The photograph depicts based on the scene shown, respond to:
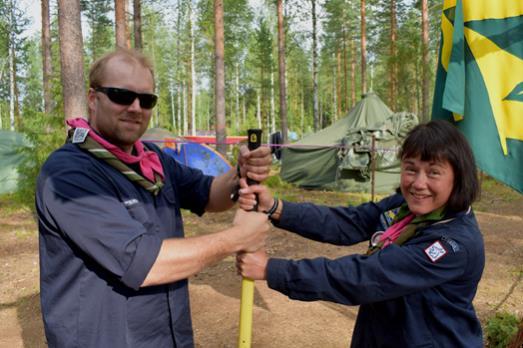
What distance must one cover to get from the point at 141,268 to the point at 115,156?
556 mm

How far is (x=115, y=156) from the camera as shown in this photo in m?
1.83

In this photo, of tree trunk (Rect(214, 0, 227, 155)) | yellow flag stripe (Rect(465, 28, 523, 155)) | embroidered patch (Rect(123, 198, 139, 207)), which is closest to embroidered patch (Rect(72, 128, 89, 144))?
embroidered patch (Rect(123, 198, 139, 207))

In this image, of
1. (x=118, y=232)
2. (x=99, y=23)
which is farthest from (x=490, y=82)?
(x=99, y=23)

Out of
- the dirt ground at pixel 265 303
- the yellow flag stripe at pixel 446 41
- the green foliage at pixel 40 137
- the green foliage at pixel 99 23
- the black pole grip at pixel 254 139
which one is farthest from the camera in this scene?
the green foliage at pixel 99 23

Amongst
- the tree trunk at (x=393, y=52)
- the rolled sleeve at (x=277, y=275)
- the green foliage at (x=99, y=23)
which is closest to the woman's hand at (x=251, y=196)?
the rolled sleeve at (x=277, y=275)

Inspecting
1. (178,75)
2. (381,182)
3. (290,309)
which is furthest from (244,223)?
(178,75)

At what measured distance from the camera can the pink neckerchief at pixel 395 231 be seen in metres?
1.82

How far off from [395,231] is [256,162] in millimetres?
717

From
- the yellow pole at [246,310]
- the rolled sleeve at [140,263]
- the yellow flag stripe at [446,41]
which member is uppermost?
the yellow flag stripe at [446,41]

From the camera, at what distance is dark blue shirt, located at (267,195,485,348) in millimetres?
1608

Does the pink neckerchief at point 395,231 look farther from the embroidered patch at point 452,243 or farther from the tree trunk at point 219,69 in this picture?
the tree trunk at point 219,69

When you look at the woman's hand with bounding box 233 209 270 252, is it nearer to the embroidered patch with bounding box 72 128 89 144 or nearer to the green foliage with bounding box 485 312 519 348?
the embroidered patch with bounding box 72 128 89 144

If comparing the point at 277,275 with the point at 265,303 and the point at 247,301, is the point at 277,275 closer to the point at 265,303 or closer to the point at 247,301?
the point at 247,301

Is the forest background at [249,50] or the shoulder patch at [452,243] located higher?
the forest background at [249,50]
